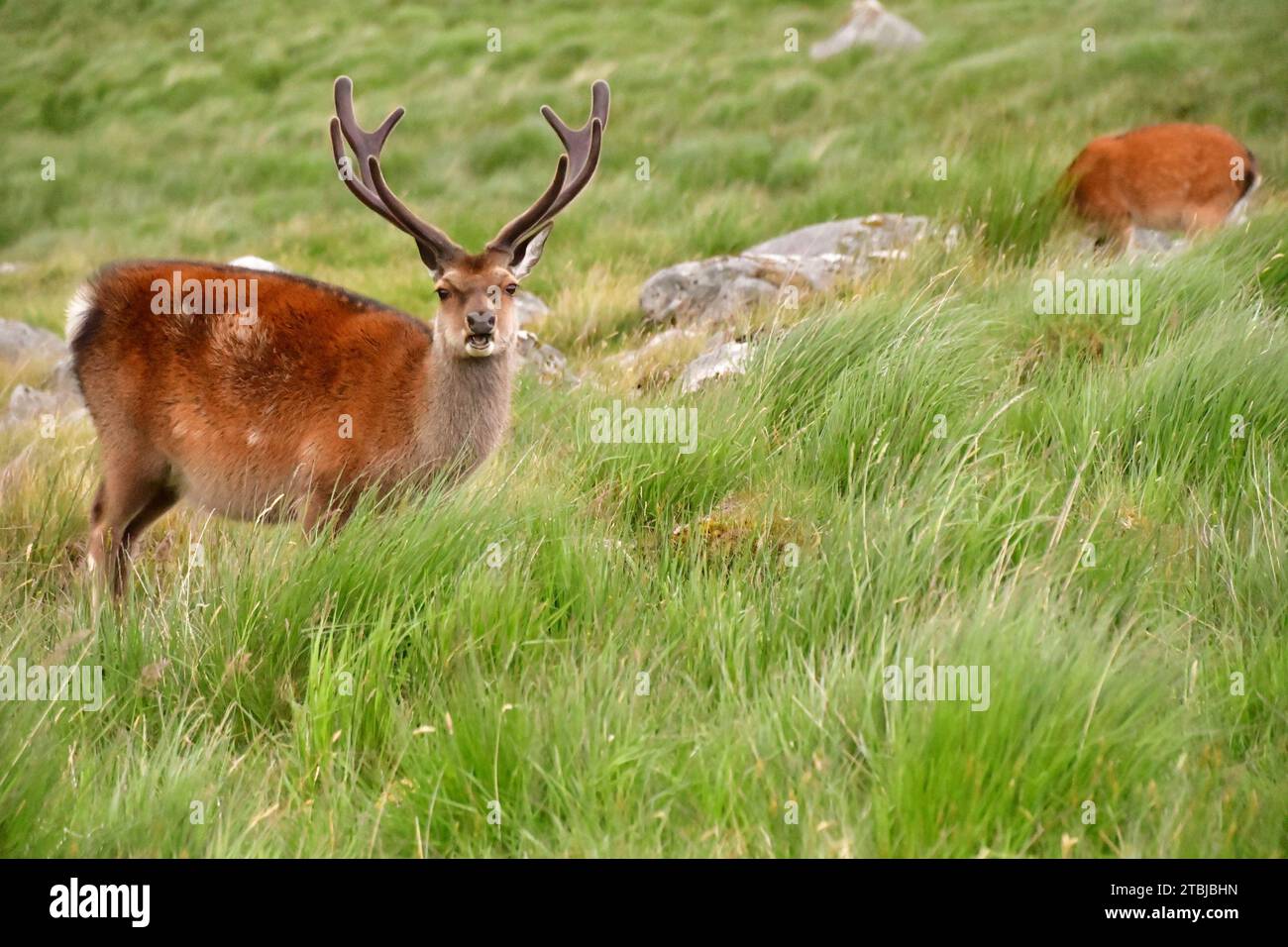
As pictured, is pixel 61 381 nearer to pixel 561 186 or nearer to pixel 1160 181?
pixel 561 186

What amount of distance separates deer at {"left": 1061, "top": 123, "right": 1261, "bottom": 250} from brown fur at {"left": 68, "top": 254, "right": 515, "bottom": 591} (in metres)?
5.45

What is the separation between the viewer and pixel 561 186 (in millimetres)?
5738

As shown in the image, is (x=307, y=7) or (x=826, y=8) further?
(x=307, y=7)

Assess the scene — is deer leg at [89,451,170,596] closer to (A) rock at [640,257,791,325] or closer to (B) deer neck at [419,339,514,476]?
(B) deer neck at [419,339,514,476]

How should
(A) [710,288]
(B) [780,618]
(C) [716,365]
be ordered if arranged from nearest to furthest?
1. (B) [780,618]
2. (C) [716,365]
3. (A) [710,288]

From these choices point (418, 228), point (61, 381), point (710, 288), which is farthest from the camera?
point (61, 381)

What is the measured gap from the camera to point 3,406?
34.2 ft

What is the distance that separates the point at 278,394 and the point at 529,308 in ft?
18.3

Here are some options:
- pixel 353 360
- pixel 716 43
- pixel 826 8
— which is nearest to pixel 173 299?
pixel 353 360

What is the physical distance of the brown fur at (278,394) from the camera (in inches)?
217

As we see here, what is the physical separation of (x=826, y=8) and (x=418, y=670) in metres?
27.9

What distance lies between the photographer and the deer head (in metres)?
5.48

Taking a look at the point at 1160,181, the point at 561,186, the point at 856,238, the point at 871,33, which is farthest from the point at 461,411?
the point at 871,33
